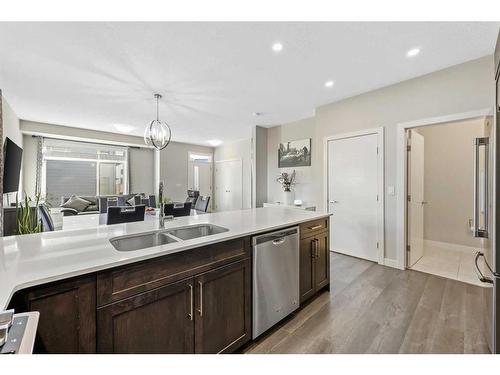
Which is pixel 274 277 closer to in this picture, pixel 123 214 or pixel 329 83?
pixel 123 214

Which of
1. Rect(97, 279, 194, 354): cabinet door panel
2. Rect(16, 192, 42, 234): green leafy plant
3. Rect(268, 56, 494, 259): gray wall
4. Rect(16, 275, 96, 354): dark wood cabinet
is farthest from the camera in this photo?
Rect(16, 192, 42, 234): green leafy plant

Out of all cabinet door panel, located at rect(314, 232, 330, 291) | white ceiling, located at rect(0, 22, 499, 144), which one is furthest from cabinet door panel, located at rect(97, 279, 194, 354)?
white ceiling, located at rect(0, 22, 499, 144)

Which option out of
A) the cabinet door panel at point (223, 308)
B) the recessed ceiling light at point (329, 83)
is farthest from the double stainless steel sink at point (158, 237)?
the recessed ceiling light at point (329, 83)

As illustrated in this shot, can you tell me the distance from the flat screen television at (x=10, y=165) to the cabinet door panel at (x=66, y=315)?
3.24m

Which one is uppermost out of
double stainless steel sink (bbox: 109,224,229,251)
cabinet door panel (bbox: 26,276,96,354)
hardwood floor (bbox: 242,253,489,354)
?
double stainless steel sink (bbox: 109,224,229,251)

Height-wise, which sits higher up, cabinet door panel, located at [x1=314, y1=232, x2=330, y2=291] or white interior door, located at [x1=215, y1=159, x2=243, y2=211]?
white interior door, located at [x1=215, y1=159, x2=243, y2=211]

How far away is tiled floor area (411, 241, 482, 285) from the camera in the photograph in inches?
107

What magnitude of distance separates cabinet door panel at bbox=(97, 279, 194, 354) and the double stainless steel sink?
378mm

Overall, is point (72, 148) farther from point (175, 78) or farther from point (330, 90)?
point (330, 90)

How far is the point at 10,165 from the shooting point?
10.1 ft

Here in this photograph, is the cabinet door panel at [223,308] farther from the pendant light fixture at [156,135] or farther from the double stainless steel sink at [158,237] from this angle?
the pendant light fixture at [156,135]

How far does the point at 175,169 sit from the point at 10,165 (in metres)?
4.35

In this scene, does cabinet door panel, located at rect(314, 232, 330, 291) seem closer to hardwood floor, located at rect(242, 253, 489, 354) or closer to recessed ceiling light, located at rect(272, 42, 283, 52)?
hardwood floor, located at rect(242, 253, 489, 354)

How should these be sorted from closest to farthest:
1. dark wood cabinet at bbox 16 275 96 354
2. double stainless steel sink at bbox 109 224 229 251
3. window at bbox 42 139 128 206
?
dark wood cabinet at bbox 16 275 96 354 → double stainless steel sink at bbox 109 224 229 251 → window at bbox 42 139 128 206
